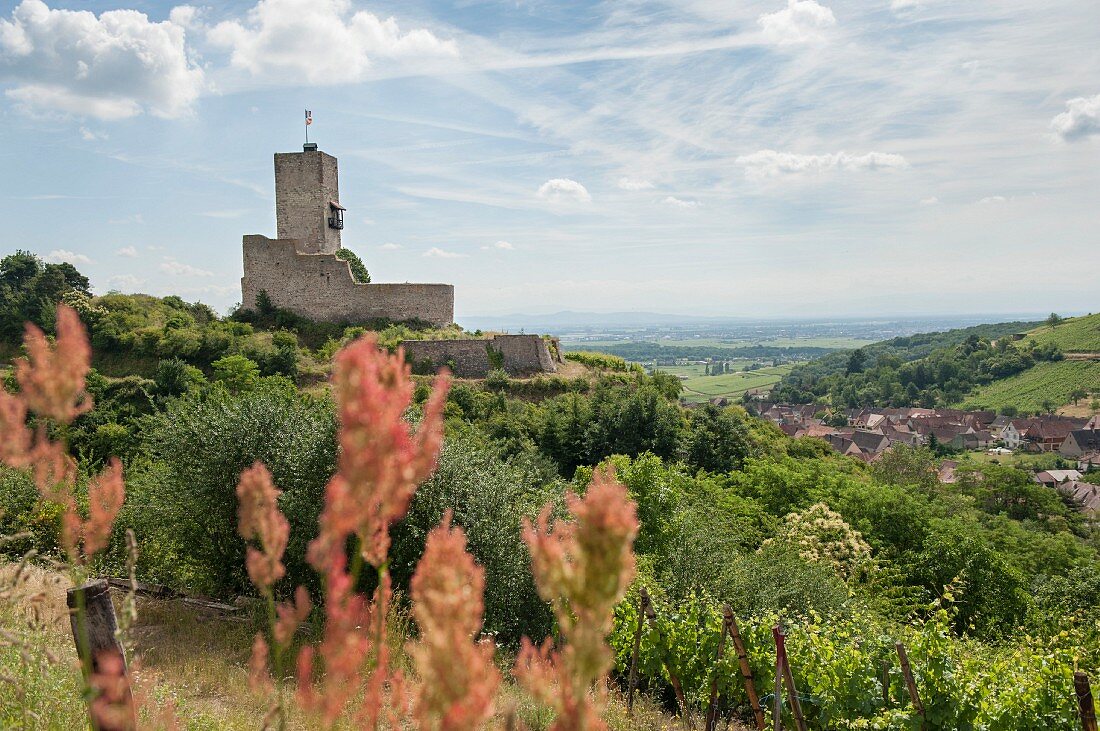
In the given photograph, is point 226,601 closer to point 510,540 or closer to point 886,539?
point 510,540

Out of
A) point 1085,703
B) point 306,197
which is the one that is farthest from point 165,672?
point 306,197

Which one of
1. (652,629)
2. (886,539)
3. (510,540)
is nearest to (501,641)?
(510,540)

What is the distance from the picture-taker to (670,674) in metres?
8.47

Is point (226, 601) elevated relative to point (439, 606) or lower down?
lower down

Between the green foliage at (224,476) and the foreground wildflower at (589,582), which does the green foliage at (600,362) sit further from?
the foreground wildflower at (589,582)

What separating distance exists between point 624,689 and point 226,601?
22.2ft

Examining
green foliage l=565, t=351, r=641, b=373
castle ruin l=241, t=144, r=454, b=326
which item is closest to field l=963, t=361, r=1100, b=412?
green foliage l=565, t=351, r=641, b=373

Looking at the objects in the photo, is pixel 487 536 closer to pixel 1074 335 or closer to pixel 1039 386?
pixel 1039 386

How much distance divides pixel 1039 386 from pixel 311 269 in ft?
367

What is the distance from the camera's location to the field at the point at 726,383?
143462 mm

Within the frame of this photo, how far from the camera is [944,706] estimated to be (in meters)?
6.46

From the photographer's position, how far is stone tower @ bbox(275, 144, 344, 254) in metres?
32.3

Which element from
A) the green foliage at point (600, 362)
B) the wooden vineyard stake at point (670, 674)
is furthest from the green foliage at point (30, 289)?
the wooden vineyard stake at point (670, 674)

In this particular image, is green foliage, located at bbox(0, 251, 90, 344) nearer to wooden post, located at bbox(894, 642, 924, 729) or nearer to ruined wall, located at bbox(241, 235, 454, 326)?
ruined wall, located at bbox(241, 235, 454, 326)
